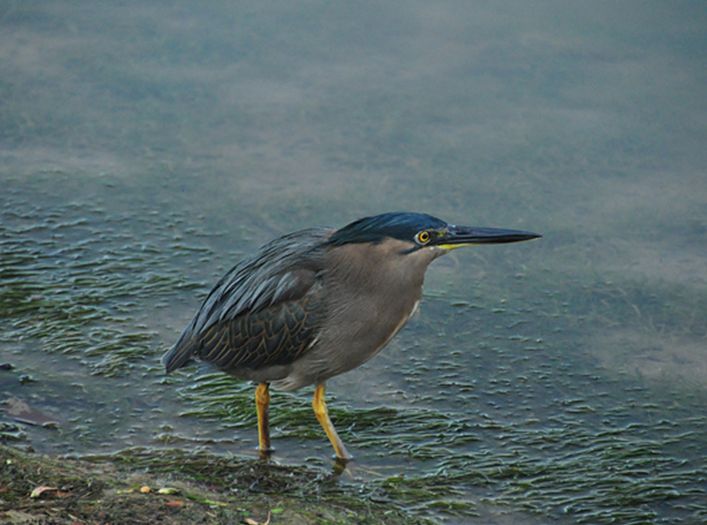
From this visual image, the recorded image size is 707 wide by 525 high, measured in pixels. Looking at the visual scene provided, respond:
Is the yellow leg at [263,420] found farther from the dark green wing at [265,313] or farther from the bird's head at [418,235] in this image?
the bird's head at [418,235]

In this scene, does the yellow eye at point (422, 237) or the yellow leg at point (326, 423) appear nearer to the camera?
the yellow eye at point (422, 237)

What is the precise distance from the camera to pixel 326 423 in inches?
207

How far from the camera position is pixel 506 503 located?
4.94 meters

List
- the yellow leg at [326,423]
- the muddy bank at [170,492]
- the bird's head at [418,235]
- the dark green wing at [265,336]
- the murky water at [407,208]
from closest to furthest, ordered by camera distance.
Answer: the muddy bank at [170,492]
the bird's head at [418,235]
the dark green wing at [265,336]
the yellow leg at [326,423]
the murky water at [407,208]

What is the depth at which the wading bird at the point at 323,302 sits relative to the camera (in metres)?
5.00

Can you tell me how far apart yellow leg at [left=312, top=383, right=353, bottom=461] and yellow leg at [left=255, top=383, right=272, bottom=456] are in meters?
0.23

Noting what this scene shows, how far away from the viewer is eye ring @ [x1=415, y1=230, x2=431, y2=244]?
497cm

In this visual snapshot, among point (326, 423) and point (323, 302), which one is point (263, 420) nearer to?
point (326, 423)

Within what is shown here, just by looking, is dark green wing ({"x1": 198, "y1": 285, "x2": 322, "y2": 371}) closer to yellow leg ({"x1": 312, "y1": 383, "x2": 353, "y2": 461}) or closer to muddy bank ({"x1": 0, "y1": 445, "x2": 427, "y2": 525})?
yellow leg ({"x1": 312, "y1": 383, "x2": 353, "y2": 461})

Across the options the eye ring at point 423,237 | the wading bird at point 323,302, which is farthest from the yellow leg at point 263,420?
the eye ring at point 423,237

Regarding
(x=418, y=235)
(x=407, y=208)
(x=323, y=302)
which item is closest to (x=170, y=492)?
(x=323, y=302)

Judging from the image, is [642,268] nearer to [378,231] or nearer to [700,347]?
[700,347]

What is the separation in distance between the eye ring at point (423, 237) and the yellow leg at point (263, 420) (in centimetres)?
102

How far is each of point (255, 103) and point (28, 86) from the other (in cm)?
185
